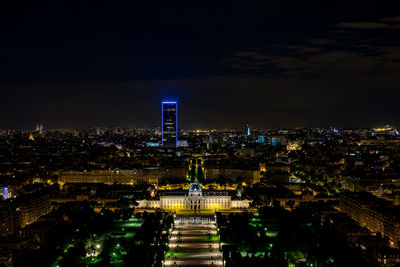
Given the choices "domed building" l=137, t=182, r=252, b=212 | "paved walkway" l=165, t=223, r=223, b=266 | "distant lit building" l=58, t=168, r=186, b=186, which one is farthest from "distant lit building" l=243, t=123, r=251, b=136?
"paved walkway" l=165, t=223, r=223, b=266

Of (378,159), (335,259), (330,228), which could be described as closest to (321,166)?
(378,159)

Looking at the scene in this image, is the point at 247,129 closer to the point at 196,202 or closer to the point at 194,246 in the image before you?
the point at 196,202

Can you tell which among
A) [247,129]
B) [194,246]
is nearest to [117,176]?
[194,246]

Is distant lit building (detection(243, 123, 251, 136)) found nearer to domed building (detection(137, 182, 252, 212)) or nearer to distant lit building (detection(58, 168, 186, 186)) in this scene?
distant lit building (detection(58, 168, 186, 186))

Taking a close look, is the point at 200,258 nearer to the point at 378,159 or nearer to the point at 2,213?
the point at 2,213

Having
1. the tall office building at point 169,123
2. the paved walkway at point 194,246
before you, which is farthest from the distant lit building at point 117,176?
the tall office building at point 169,123

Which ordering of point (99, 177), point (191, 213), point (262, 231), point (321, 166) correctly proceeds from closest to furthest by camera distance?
point (262, 231)
point (191, 213)
point (99, 177)
point (321, 166)
